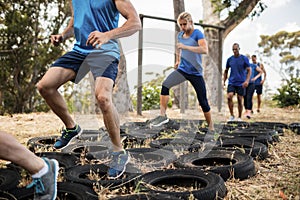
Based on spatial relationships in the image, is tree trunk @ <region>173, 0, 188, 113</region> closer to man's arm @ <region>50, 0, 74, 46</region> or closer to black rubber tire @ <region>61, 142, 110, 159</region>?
black rubber tire @ <region>61, 142, 110, 159</region>

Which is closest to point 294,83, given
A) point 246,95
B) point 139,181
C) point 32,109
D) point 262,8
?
point 262,8

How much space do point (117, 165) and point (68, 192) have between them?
1.99 feet

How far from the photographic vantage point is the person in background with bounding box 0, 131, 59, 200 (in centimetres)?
199

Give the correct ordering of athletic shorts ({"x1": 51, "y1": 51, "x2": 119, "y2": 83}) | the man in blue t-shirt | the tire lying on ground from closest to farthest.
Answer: athletic shorts ({"x1": 51, "y1": 51, "x2": 119, "y2": 83})
the tire lying on ground
the man in blue t-shirt

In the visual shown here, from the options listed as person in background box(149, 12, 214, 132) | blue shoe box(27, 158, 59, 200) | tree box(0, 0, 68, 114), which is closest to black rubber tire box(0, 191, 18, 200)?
blue shoe box(27, 158, 59, 200)

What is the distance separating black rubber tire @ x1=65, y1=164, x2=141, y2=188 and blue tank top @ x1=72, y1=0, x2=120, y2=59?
1060mm

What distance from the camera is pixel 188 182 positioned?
291cm

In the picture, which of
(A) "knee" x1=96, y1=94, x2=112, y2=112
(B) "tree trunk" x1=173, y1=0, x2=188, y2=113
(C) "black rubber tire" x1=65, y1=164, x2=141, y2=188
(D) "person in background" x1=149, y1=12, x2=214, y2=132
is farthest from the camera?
(B) "tree trunk" x1=173, y1=0, x2=188, y2=113

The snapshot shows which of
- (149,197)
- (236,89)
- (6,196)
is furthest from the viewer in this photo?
(236,89)

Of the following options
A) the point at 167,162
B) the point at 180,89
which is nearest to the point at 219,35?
the point at 180,89

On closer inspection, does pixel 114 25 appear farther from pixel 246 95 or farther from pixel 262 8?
pixel 262 8

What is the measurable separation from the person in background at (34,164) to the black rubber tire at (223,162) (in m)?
1.51

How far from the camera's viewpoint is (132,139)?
485 centimetres

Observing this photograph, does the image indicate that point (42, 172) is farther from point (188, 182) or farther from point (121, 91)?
point (121, 91)
